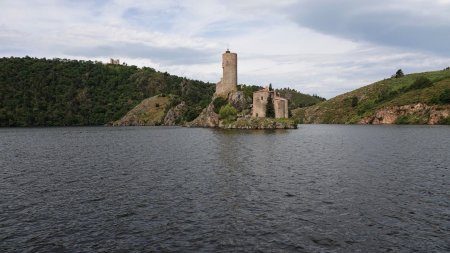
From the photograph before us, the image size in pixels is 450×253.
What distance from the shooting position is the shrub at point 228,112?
14610 centimetres

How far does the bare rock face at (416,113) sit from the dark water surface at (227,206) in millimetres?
134767

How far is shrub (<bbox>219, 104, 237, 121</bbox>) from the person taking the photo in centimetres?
14610

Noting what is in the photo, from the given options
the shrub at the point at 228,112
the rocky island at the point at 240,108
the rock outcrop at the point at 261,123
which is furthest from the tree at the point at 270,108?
the shrub at the point at 228,112

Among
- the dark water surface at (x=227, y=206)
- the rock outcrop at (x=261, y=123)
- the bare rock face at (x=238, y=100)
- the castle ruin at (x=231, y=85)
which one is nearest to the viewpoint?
the dark water surface at (x=227, y=206)

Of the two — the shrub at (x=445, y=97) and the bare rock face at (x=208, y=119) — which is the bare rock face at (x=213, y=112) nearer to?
the bare rock face at (x=208, y=119)

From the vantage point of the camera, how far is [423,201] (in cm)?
2905

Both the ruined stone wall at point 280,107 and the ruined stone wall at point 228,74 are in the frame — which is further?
the ruined stone wall at point 228,74

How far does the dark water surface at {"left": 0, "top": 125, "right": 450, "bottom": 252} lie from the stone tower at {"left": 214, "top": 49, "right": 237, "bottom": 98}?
110980 mm

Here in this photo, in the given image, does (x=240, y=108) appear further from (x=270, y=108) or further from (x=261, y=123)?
(x=261, y=123)

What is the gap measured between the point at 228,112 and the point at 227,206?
393ft

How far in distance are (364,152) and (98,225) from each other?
5055 cm

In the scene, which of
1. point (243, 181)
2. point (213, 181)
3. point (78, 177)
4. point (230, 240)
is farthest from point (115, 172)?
point (230, 240)

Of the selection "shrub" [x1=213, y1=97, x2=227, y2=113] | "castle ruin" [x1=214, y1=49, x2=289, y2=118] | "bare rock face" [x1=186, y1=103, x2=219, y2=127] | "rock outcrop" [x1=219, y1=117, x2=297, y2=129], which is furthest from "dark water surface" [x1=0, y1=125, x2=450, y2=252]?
"bare rock face" [x1=186, y1=103, x2=219, y2=127]

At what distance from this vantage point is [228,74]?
160m
